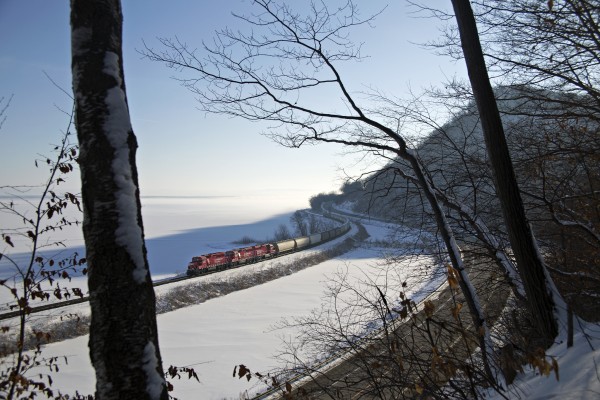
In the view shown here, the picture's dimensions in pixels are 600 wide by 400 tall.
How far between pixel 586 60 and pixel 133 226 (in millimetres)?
6922

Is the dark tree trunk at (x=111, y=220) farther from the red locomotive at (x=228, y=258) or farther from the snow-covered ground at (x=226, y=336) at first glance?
the red locomotive at (x=228, y=258)

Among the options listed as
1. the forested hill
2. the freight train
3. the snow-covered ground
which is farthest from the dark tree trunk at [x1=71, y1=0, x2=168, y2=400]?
the freight train

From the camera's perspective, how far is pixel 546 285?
174 inches

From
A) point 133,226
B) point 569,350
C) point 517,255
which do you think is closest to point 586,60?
point 517,255

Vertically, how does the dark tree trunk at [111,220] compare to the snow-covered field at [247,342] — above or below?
above

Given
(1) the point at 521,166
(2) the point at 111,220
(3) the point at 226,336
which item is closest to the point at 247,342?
(3) the point at 226,336

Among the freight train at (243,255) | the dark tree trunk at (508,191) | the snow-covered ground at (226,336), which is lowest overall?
the snow-covered ground at (226,336)

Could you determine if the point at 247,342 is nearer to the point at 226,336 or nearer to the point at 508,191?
the point at 226,336

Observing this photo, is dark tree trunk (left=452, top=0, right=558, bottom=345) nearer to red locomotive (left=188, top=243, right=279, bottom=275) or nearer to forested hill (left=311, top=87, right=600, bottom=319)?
forested hill (left=311, top=87, right=600, bottom=319)

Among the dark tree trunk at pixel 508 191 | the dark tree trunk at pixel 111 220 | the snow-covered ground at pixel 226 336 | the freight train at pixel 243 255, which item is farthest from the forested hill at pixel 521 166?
the freight train at pixel 243 255

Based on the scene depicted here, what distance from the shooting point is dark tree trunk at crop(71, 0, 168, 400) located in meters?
1.96

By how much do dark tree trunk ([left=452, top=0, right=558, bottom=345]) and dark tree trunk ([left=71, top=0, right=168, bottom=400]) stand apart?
169 inches

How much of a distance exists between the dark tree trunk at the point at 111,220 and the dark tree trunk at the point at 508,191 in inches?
169

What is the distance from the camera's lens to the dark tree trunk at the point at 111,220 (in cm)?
196
